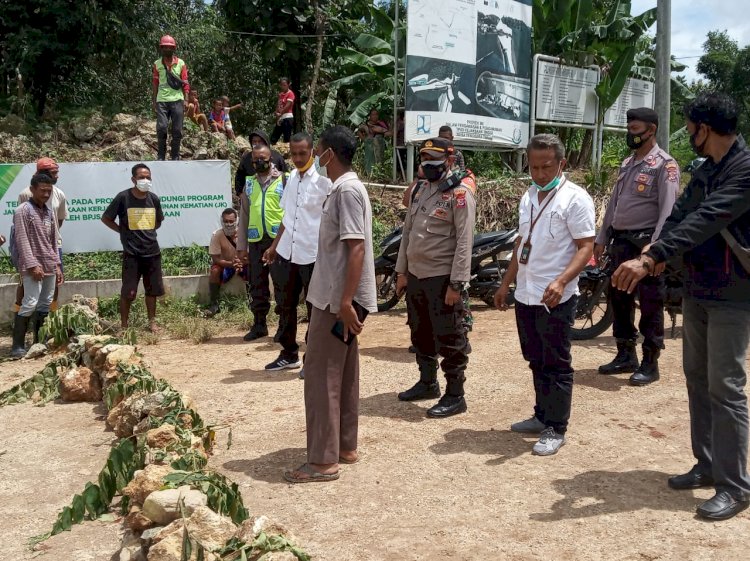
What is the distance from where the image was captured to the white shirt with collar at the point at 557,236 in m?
4.45

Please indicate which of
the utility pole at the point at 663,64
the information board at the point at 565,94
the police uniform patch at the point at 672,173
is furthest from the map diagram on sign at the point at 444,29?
the police uniform patch at the point at 672,173

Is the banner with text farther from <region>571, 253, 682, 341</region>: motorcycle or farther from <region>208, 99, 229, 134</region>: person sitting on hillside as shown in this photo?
<region>571, 253, 682, 341</region>: motorcycle

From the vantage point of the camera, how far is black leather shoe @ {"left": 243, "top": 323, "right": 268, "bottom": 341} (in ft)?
26.2

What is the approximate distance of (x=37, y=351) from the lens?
24.7 ft

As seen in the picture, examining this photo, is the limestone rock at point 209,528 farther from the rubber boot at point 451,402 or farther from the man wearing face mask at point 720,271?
the rubber boot at point 451,402

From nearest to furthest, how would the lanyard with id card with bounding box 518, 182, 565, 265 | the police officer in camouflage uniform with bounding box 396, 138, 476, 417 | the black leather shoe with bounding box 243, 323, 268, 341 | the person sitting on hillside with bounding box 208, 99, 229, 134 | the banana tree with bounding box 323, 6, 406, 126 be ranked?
the lanyard with id card with bounding box 518, 182, 565, 265, the police officer in camouflage uniform with bounding box 396, 138, 476, 417, the black leather shoe with bounding box 243, 323, 268, 341, the banana tree with bounding box 323, 6, 406, 126, the person sitting on hillside with bounding box 208, 99, 229, 134

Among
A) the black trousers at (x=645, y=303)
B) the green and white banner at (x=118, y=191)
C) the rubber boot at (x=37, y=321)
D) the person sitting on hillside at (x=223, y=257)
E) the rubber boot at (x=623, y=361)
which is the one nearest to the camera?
the black trousers at (x=645, y=303)

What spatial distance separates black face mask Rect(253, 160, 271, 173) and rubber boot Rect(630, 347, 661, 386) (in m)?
3.71

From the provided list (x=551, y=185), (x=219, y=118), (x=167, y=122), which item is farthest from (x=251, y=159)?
(x=219, y=118)

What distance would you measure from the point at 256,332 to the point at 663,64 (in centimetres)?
590

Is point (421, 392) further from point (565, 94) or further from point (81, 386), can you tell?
point (565, 94)

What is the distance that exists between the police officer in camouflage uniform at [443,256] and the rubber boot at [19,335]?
13.9 ft

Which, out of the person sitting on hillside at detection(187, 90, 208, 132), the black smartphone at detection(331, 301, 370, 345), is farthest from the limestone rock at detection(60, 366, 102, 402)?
the person sitting on hillside at detection(187, 90, 208, 132)

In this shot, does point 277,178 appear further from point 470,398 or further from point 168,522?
point 168,522
